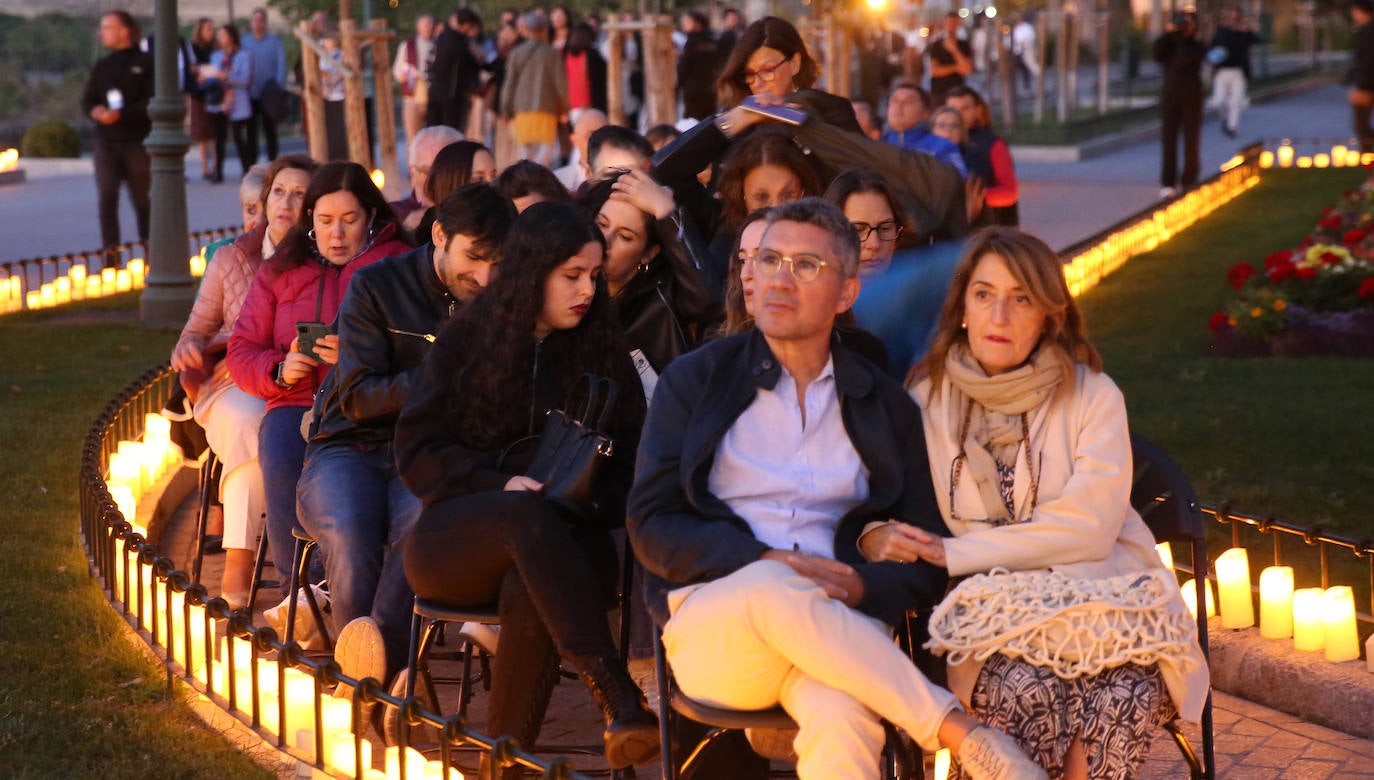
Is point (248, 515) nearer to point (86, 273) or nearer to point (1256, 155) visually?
point (86, 273)

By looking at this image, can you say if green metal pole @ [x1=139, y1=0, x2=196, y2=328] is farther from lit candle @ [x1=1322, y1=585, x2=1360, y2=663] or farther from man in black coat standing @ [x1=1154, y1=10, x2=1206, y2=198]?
man in black coat standing @ [x1=1154, y1=10, x2=1206, y2=198]

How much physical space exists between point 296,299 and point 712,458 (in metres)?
2.37

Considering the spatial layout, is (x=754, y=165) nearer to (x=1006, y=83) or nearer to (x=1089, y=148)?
(x=1089, y=148)

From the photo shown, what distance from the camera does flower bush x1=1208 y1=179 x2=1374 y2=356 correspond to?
11.1m

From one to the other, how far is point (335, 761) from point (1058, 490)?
1880 mm

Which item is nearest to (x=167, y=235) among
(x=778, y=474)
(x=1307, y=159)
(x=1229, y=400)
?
(x=1229, y=400)

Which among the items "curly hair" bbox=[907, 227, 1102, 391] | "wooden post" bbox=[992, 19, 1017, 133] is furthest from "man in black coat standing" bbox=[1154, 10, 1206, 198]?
"curly hair" bbox=[907, 227, 1102, 391]

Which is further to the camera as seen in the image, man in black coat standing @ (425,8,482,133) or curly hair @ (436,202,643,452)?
man in black coat standing @ (425,8,482,133)

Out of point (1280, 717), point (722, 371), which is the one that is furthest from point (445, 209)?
point (1280, 717)

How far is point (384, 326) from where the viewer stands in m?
5.32

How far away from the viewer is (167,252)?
40.3ft

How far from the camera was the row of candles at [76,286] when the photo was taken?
12.6 m

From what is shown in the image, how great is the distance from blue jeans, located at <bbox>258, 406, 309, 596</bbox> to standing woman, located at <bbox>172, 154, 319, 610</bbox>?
31cm

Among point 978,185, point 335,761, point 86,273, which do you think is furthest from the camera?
point 86,273
